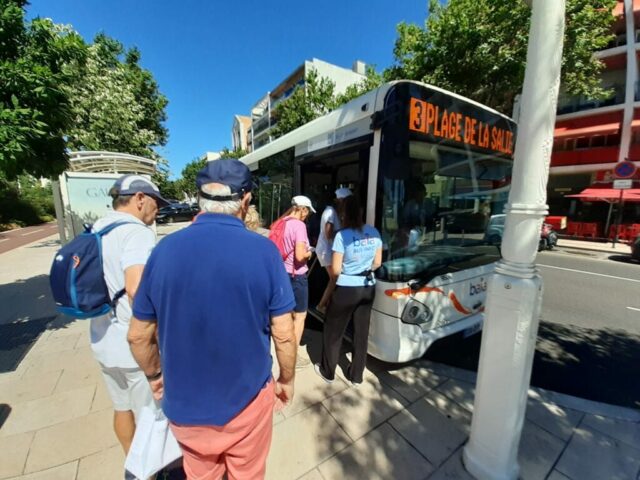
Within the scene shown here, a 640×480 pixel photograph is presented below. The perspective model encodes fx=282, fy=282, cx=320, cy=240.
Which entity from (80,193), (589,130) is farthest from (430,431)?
(589,130)

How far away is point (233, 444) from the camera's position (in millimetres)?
1382

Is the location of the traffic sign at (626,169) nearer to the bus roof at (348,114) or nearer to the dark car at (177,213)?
the bus roof at (348,114)

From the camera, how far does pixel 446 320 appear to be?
296 centimetres

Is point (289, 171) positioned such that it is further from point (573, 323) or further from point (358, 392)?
point (573, 323)

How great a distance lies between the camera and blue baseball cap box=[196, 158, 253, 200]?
134 cm

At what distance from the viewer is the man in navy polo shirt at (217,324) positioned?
47.1 inches

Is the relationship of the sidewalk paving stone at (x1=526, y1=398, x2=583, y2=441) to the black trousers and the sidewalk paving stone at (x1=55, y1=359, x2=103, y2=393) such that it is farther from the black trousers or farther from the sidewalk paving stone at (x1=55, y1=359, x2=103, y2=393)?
the sidewalk paving stone at (x1=55, y1=359, x2=103, y2=393)

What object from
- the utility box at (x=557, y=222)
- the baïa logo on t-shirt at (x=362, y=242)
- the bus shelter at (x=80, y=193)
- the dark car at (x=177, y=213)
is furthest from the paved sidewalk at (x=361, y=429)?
the dark car at (x=177, y=213)

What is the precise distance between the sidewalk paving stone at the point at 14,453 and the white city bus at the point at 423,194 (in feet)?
9.77

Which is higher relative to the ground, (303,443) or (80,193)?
(80,193)

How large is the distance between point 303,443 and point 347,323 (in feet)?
3.57

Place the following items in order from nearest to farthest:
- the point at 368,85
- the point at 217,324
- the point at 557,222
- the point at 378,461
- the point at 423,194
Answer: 1. the point at 217,324
2. the point at 378,461
3. the point at 423,194
4. the point at 368,85
5. the point at 557,222

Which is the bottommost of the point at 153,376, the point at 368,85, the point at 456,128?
the point at 153,376

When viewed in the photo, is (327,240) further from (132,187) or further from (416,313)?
(132,187)
